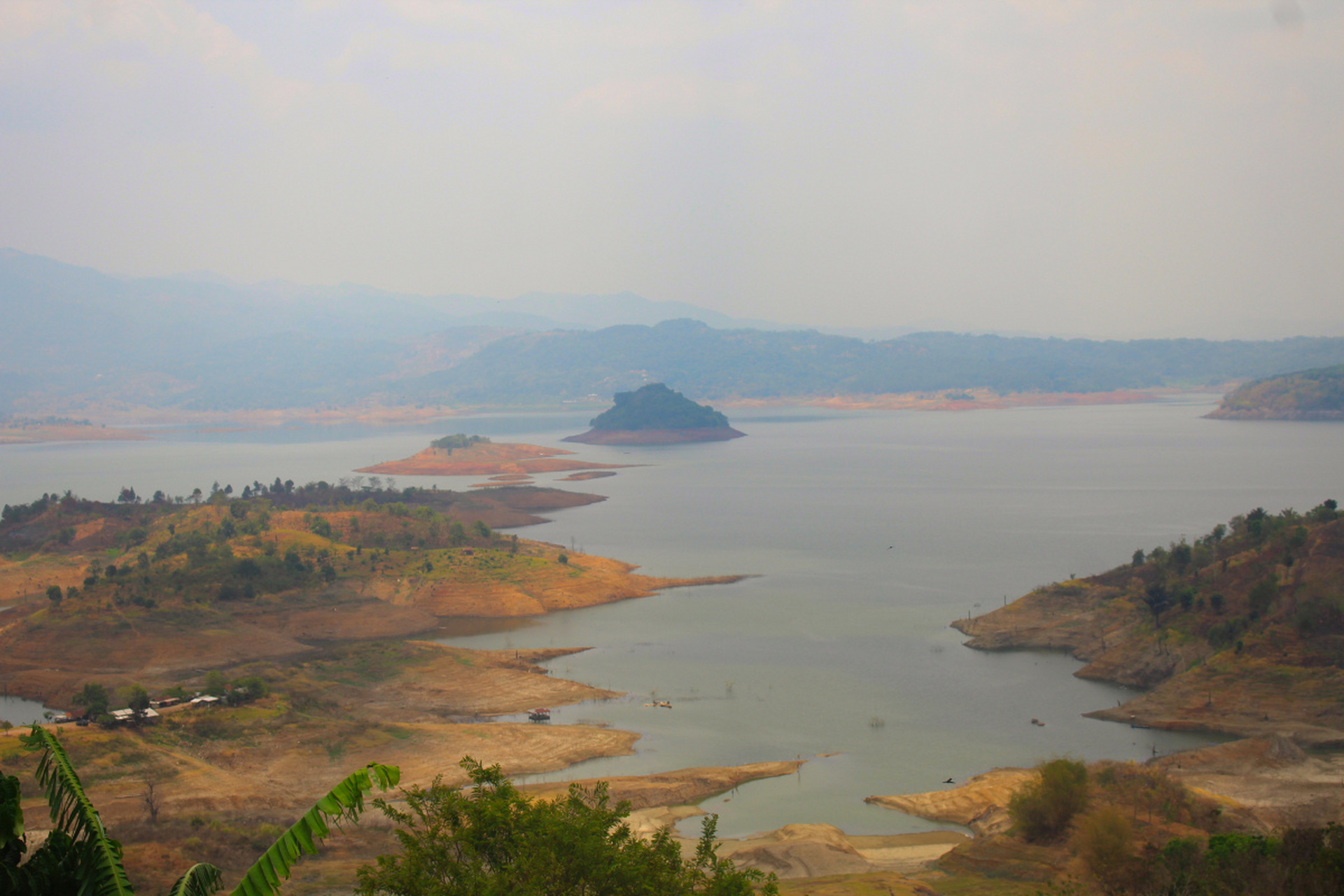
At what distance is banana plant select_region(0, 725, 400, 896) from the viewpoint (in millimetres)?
6660

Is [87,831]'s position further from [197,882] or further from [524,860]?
[524,860]

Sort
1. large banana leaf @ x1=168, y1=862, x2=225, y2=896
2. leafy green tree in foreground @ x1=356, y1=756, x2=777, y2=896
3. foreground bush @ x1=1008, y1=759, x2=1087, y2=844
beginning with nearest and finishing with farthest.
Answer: large banana leaf @ x1=168, y1=862, x2=225, y2=896 < leafy green tree in foreground @ x1=356, y1=756, x2=777, y2=896 < foreground bush @ x1=1008, y1=759, x2=1087, y2=844

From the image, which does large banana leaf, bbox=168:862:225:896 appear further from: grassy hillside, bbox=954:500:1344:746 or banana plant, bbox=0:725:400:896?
grassy hillside, bbox=954:500:1344:746

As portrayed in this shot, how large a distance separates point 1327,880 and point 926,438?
17900cm

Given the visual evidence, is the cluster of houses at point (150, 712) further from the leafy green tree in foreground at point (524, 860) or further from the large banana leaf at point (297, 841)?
the large banana leaf at point (297, 841)

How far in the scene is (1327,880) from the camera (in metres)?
19.3

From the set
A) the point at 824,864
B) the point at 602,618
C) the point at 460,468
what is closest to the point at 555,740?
the point at 824,864

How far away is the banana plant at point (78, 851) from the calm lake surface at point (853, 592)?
26.0m

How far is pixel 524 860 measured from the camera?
1336 cm

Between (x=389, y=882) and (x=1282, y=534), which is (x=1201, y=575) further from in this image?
(x=389, y=882)

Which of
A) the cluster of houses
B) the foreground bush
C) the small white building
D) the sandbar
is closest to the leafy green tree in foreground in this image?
the foreground bush

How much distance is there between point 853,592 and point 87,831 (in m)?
61.3

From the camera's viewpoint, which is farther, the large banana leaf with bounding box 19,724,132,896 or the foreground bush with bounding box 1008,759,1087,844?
the foreground bush with bounding box 1008,759,1087,844

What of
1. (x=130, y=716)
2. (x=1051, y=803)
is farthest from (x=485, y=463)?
(x=1051, y=803)
